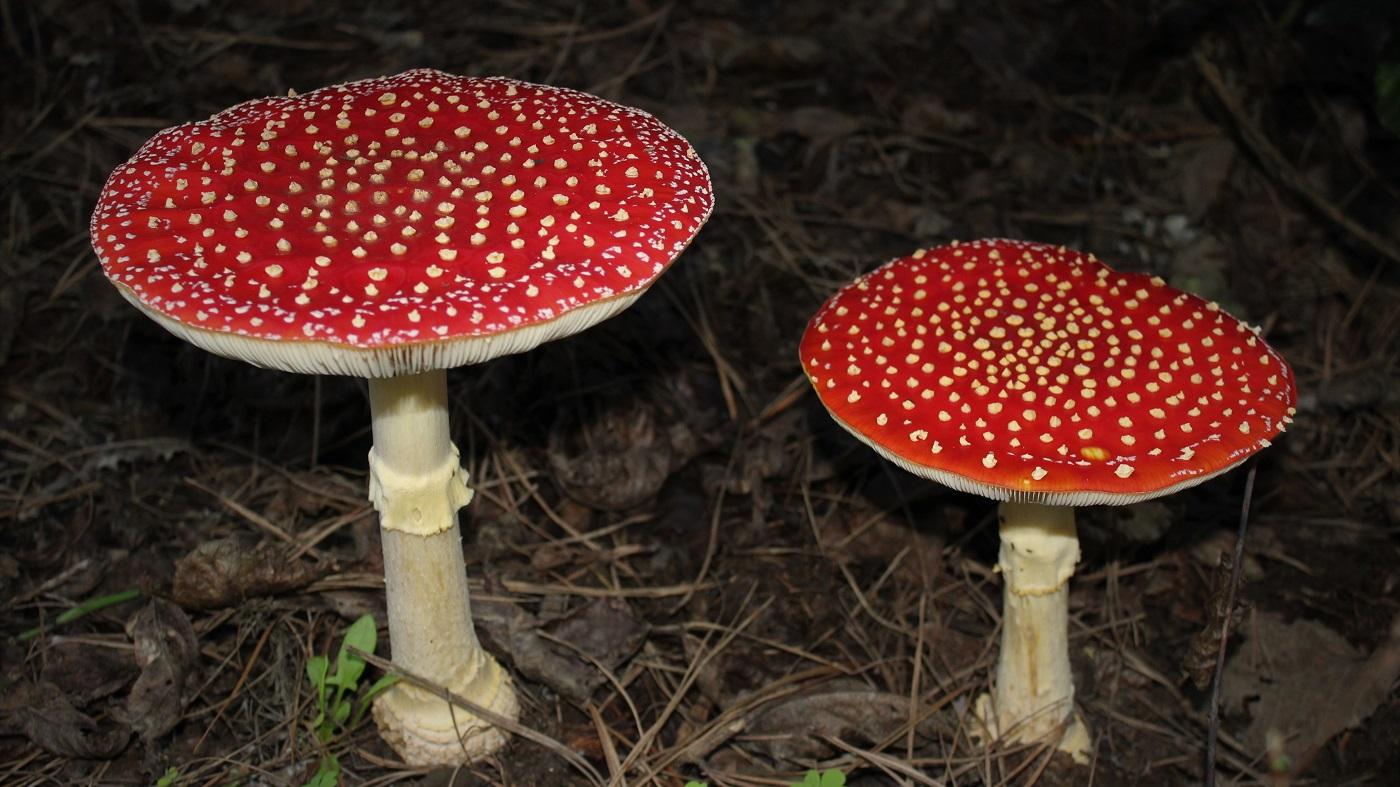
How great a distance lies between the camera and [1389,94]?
445 cm

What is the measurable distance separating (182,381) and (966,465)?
301cm

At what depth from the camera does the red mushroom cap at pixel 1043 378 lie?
2.79 meters

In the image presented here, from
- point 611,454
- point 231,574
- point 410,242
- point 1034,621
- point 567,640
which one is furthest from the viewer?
point 611,454

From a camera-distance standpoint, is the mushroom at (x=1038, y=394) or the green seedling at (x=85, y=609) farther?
the green seedling at (x=85, y=609)

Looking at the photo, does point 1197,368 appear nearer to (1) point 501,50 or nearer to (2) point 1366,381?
(2) point 1366,381

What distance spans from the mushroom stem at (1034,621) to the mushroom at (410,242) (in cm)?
137

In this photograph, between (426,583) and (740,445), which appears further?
(740,445)

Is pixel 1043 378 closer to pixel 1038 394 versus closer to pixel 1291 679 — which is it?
pixel 1038 394

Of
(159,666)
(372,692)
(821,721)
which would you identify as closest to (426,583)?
(372,692)

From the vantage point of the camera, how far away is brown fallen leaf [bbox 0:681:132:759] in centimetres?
330

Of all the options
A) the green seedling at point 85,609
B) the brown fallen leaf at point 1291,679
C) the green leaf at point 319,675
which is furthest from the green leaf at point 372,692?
the brown fallen leaf at point 1291,679

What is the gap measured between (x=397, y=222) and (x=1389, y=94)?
152 inches

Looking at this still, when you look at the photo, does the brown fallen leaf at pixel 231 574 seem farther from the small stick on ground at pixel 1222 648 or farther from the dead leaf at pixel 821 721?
the small stick on ground at pixel 1222 648

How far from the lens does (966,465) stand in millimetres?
2775
